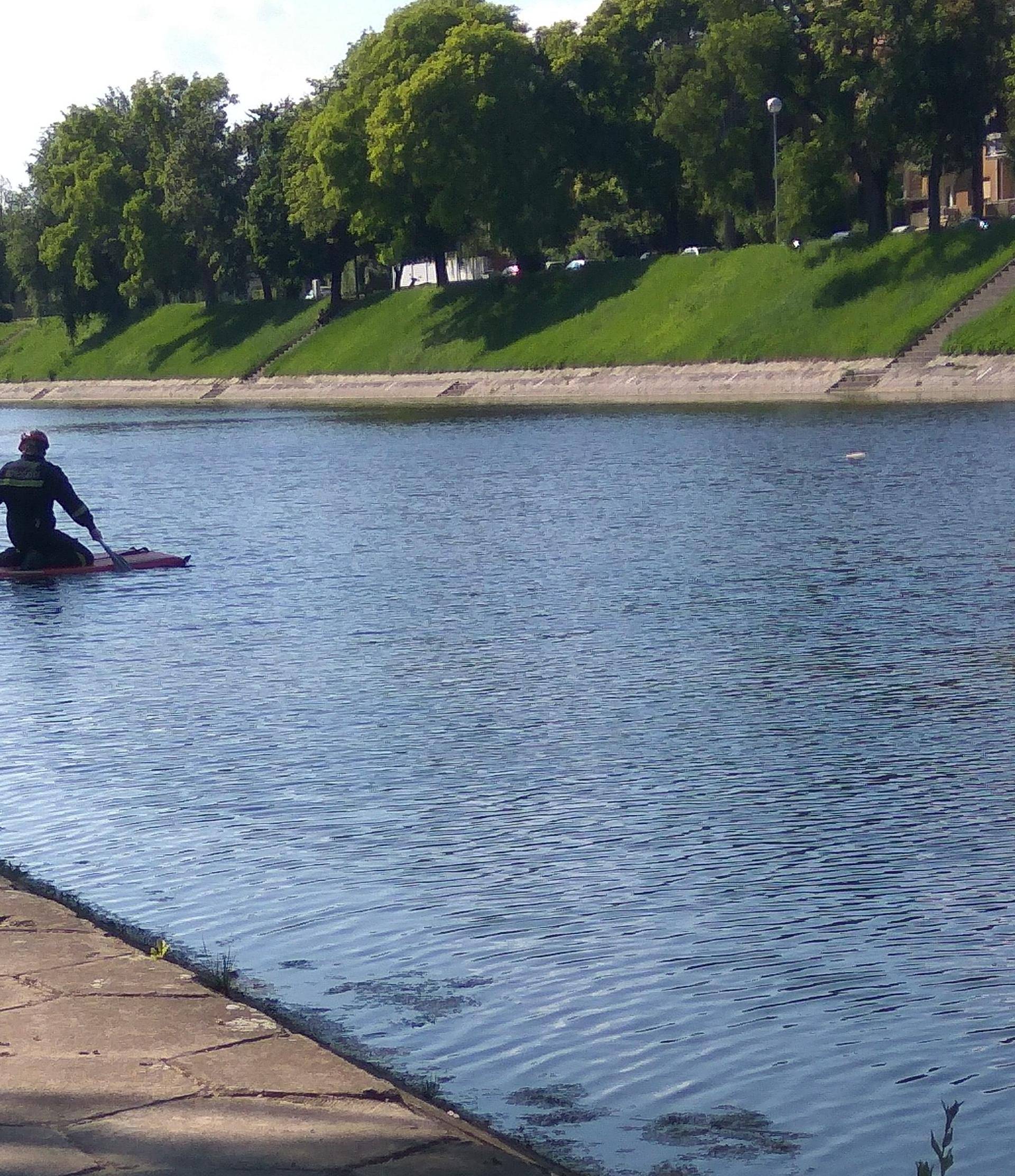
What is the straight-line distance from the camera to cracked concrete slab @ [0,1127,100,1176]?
4.87 meters

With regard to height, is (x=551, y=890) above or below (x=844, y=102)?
below

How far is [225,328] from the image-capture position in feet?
348

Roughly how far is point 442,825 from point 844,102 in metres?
65.9

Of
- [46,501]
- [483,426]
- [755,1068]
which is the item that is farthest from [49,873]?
[483,426]

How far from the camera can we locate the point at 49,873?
30.2 feet

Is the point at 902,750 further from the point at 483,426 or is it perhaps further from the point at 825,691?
the point at 483,426

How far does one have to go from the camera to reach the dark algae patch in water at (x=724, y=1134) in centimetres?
586

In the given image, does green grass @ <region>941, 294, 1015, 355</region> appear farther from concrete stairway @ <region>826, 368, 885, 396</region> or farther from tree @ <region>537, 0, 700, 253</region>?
tree @ <region>537, 0, 700, 253</region>

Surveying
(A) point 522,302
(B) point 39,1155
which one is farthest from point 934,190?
(B) point 39,1155

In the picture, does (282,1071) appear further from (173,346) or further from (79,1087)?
(173,346)

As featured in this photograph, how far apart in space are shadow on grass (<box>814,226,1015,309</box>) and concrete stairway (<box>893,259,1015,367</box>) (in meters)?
1.44

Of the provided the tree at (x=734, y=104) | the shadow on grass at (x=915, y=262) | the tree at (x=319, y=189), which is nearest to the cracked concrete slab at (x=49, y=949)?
the shadow on grass at (x=915, y=262)

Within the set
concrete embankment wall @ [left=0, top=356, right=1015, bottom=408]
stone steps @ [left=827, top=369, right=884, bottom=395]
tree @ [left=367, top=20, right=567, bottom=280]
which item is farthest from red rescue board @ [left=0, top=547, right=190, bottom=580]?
tree @ [left=367, top=20, right=567, bottom=280]

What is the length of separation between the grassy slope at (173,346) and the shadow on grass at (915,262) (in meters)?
35.6
